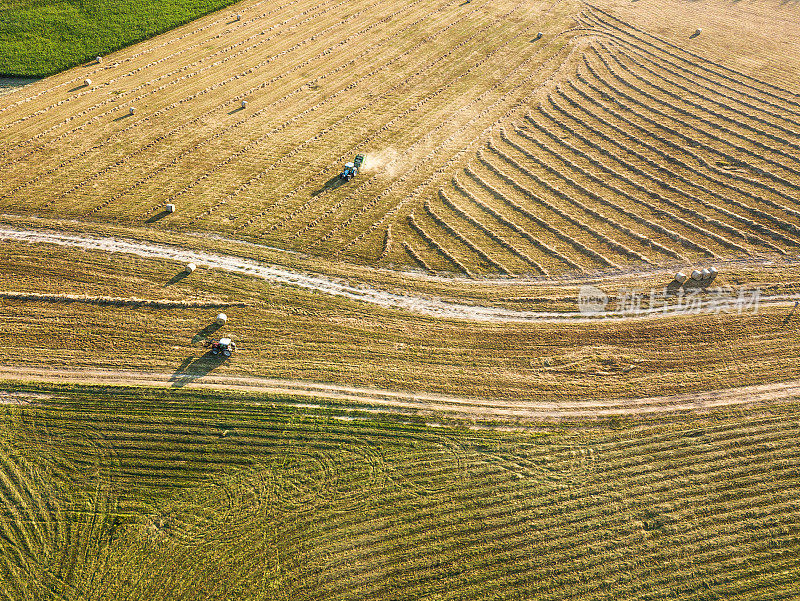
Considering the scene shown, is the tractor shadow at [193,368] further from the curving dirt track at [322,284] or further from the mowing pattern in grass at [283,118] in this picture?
the mowing pattern in grass at [283,118]

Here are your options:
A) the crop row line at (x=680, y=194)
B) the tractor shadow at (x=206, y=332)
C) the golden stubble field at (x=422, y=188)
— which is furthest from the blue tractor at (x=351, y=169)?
the tractor shadow at (x=206, y=332)

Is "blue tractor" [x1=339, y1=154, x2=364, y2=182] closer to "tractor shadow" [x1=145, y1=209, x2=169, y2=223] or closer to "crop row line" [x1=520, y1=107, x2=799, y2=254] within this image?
"tractor shadow" [x1=145, y1=209, x2=169, y2=223]

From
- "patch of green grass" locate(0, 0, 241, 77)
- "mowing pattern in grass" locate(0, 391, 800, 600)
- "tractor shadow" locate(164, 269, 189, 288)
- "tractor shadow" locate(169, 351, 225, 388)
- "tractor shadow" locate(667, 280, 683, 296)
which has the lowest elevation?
"mowing pattern in grass" locate(0, 391, 800, 600)

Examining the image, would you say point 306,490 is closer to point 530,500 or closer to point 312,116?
point 530,500

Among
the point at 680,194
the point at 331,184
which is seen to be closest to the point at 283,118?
the point at 331,184

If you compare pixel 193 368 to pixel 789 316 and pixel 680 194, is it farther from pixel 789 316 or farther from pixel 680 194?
pixel 680 194

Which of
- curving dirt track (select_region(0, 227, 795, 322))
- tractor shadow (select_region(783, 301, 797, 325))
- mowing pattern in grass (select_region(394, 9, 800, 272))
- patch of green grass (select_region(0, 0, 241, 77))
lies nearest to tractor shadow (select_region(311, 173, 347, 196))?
mowing pattern in grass (select_region(394, 9, 800, 272))
